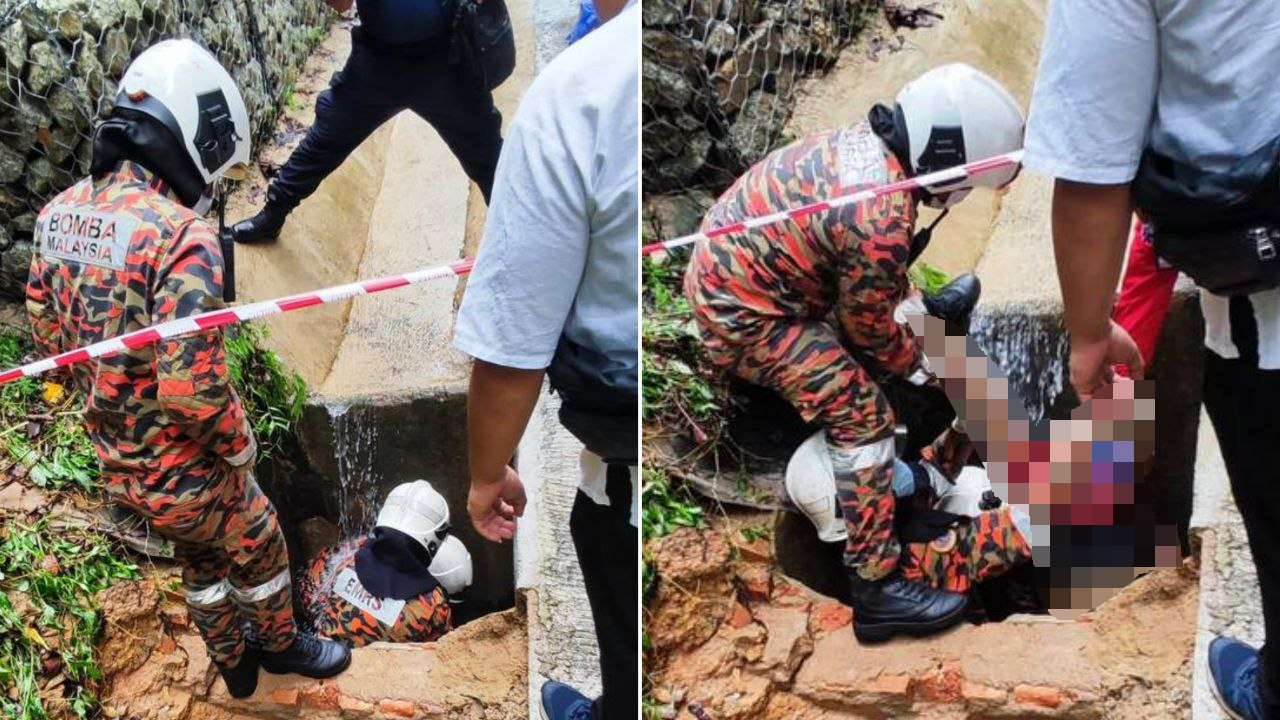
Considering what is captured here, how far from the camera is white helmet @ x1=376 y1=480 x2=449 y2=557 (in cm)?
229

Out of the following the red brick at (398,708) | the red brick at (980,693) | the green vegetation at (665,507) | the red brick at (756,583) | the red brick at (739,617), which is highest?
the green vegetation at (665,507)

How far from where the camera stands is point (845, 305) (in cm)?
188

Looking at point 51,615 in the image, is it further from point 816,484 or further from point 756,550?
point 816,484

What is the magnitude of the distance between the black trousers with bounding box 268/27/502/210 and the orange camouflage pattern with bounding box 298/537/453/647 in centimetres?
94

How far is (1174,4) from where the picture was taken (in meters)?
1.02

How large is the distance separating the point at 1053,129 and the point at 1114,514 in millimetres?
901

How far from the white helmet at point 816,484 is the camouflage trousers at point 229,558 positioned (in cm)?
94

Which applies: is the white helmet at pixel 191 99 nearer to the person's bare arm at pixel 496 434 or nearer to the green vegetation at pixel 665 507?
the person's bare arm at pixel 496 434

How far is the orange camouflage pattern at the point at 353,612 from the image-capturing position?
2.26 metres

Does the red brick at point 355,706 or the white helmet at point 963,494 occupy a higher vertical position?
the white helmet at point 963,494

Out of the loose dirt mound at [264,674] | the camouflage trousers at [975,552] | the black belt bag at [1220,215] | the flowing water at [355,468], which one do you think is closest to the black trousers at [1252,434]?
the black belt bag at [1220,215]

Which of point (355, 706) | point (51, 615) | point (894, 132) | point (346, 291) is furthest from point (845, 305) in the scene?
point (51, 615)

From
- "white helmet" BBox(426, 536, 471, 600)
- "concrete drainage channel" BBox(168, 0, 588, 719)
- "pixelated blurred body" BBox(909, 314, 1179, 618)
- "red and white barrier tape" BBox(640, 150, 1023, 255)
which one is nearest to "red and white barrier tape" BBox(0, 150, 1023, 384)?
"red and white barrier tape" BBox(640, 150, 1023, 255)

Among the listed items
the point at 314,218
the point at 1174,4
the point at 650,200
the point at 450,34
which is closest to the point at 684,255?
the point at 650,200
